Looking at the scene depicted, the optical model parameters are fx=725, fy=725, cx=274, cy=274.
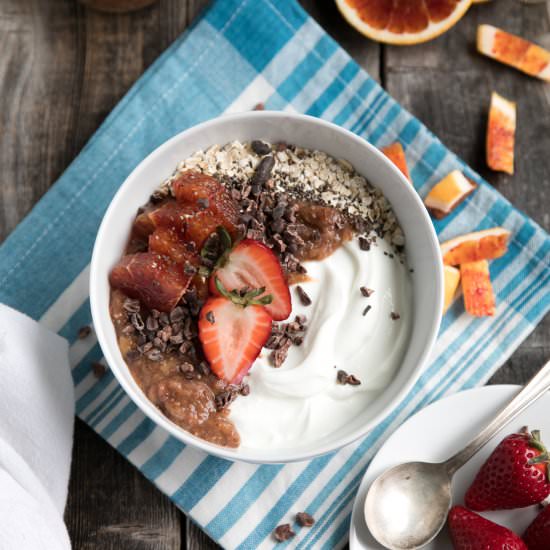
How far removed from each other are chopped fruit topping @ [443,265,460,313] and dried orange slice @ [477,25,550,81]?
2.56ft

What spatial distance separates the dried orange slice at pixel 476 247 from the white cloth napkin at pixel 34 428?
1253mm

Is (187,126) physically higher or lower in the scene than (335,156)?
lower

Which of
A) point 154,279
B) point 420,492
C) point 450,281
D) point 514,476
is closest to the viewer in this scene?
point 154,279

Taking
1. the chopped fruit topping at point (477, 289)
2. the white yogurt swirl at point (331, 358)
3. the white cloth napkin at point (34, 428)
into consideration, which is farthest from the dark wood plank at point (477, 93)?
the white cloth napkin at point (34, 428)

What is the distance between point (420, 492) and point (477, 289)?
0.66 meters

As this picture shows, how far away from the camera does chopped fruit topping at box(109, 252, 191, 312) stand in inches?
76.2

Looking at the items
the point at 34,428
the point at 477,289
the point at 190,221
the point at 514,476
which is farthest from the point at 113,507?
the point at 477,289

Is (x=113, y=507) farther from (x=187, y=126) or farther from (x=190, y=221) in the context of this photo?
(x=187, y=126)

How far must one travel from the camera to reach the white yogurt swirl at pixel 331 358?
A: 6.55ft

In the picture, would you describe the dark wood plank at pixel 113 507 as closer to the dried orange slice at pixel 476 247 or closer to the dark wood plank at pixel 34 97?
the dark wood plank at pixel 34 97

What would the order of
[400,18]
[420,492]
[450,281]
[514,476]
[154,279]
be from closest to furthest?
[154,279]
[514,476]
[420,492]
[450,281]
[400,18]

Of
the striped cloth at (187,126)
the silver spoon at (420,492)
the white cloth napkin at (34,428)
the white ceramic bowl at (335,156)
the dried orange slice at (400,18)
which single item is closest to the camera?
the white ceramic bowl at (335,156)

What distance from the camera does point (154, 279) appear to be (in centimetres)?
193

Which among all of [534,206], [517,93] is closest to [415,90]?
[517,93]
